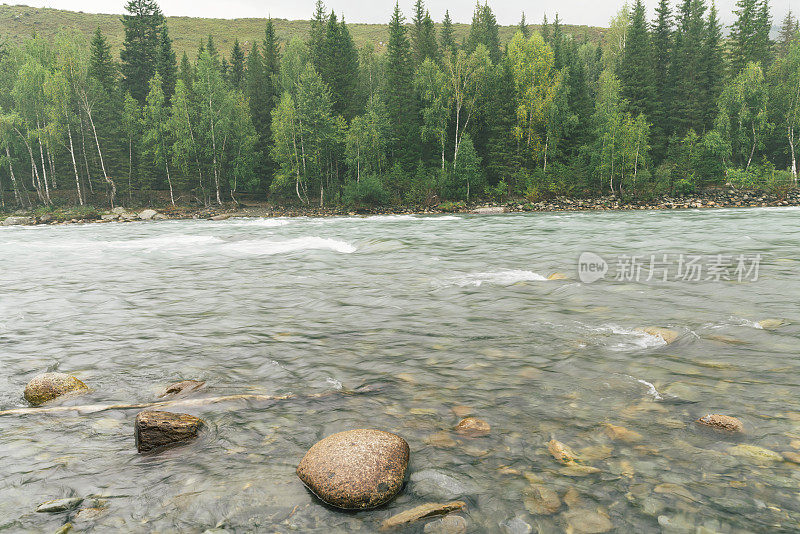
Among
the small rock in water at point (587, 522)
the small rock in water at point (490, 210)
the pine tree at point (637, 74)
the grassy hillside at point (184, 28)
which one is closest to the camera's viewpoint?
the small rock in water at point (587, 522)

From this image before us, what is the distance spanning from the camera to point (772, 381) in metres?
5.30

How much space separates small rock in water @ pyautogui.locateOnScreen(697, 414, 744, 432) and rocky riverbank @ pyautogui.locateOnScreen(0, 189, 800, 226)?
133ft

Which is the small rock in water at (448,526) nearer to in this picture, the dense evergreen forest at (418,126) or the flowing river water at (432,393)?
the flowing river water at (432,393)

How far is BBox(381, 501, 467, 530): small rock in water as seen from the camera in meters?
3.24

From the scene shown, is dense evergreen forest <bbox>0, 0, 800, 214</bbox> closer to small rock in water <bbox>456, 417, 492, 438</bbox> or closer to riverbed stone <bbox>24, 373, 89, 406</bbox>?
riverbed stone <bbox>24, 373, 89, 406</bbox>

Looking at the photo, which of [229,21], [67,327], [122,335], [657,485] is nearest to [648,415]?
[657,485]

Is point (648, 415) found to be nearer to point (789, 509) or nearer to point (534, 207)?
point (789, 509)

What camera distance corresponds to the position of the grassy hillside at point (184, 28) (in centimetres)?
13388

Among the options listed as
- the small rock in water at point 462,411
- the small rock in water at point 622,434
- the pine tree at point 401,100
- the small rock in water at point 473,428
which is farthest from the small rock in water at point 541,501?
the pine tree at point 401,100

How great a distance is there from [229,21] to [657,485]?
608 ft

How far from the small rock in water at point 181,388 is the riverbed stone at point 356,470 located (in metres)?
2.27

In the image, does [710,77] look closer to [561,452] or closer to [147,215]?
[147,215]

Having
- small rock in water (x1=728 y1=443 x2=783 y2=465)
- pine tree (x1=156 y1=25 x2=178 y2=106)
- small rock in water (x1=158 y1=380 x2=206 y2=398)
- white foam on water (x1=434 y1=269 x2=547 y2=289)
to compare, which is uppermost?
pine tree (x1=156 y1=25 x2=178 y2=106)

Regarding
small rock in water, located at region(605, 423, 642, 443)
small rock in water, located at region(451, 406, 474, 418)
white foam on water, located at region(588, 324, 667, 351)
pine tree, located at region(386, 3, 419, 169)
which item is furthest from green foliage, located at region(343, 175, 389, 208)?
small rock in water, located at region(605, 423, 642, 443)
